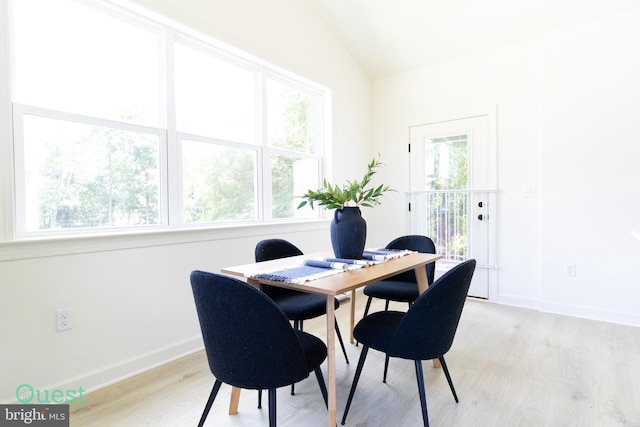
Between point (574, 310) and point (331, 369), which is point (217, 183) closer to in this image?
point (331, 369)

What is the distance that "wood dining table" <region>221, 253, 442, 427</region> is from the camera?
1414 mm

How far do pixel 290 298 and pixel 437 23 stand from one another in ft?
10.1

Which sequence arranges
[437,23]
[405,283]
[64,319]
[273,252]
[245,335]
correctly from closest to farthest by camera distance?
1. [245,335]
2. [64,319]
3. [273,252]
4. [405,283]
5. [437,23]

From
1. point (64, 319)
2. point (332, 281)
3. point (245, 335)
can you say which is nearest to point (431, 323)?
point (332, 281)

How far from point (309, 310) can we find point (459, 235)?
2.48m

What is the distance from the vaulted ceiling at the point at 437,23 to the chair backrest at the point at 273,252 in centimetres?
267

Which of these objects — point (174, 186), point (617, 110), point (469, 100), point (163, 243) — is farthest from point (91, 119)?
point (617, 110)

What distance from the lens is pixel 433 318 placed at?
1455 millimetres

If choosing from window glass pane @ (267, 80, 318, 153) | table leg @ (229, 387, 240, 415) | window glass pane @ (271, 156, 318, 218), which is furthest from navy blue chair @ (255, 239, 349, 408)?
window glass pane @ (267, 80, 318, 153)

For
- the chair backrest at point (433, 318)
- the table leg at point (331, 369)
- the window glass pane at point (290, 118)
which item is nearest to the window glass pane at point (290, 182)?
the window glass pane at point (290, 118)

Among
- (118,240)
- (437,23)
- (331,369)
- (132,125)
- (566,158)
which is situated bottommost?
(331,369)

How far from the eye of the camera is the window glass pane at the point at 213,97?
2559mm

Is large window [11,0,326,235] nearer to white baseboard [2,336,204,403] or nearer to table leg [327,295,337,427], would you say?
white baseboard [2,336,204,403]

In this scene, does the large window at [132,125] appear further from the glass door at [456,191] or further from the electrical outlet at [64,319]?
the glass door at [456,191]
